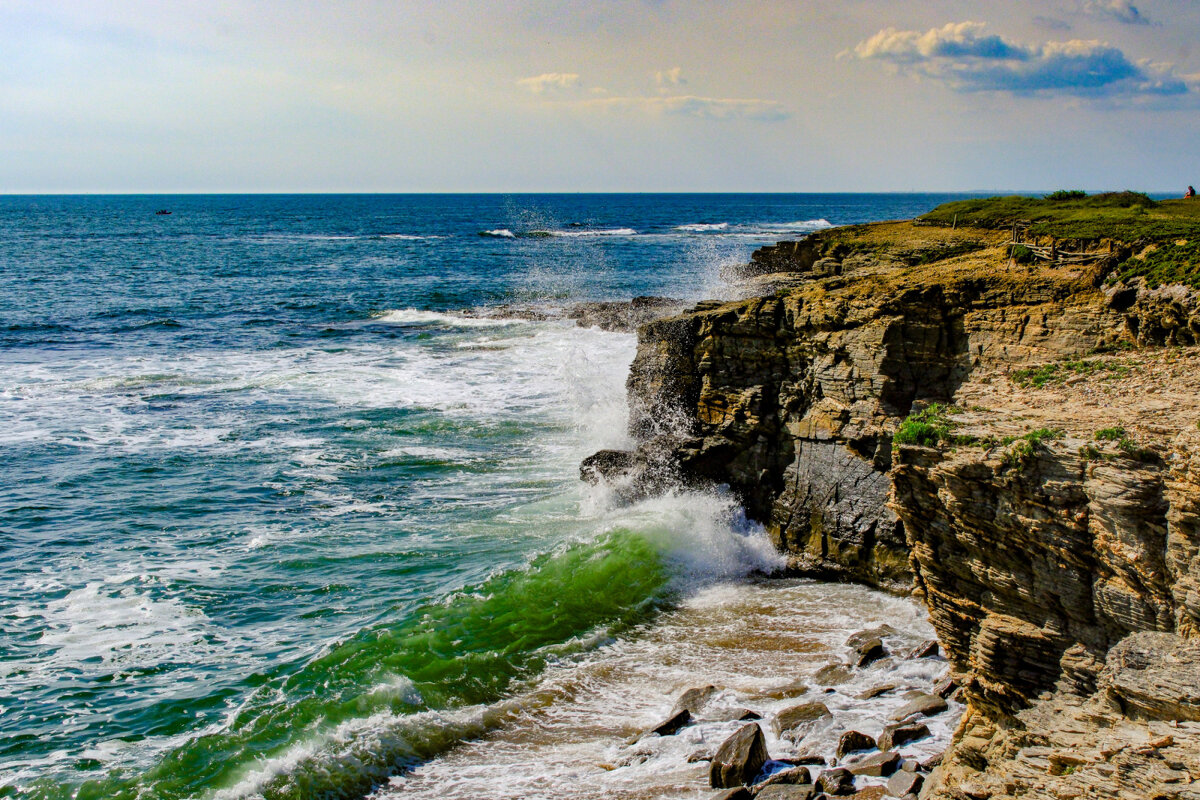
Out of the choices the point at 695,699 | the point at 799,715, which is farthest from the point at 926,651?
the point at 695,699

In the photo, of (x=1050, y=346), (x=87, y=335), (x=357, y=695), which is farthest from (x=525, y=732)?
(x=87, y=335)

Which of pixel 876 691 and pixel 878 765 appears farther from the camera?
pixel 876 691

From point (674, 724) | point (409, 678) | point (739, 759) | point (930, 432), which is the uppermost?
point (930, 432)

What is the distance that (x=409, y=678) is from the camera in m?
14.0

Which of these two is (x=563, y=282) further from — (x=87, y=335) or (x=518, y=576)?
(x=518, y=576)

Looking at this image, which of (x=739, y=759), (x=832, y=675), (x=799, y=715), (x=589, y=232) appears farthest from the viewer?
(x=589, y=232)

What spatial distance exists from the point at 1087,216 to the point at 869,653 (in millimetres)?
20143

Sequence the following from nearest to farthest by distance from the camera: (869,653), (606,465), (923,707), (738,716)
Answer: (923,707), (738,716), (869,653), (606,465)

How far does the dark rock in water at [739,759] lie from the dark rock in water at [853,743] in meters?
1.02

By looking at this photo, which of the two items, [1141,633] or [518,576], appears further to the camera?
[518,576]

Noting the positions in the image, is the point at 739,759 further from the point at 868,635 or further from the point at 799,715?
the point at 868,635

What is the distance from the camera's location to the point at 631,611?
16188 mm

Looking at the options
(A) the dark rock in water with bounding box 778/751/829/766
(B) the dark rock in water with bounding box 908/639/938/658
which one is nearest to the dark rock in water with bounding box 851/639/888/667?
(B) the dark rock in water with bounding box 908/639/938/658

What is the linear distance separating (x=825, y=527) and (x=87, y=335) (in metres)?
42.0
